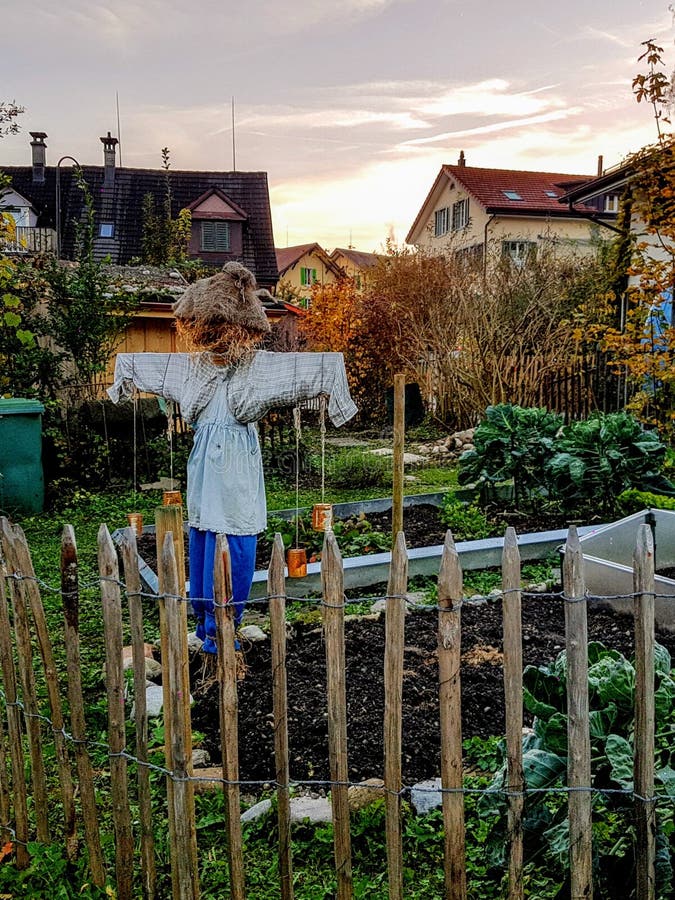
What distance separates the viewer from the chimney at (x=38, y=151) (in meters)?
28.9

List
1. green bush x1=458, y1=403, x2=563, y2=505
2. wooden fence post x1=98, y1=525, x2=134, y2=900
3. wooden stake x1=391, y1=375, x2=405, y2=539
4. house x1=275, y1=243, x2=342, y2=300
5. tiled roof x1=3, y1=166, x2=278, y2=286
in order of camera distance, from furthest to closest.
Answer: house x1=275, y1=243, x2=342, y2=300
tiled roof x1=3, y1=166, x2=278, y2=286
green bush x1=458, y1=403, x2=563, y2=505
wooden stake x1=391, y1=375, x2=405, y2=539
wooden fence post x1=98, y1=525, x2=134, y2=900

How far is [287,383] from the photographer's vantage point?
13.3 feet

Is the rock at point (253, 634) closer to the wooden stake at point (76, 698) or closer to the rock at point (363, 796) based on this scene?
the rock at point (363, 796)

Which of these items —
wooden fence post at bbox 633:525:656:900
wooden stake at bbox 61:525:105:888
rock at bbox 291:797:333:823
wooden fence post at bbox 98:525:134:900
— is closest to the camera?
wooden fence post at bbox 633:525:656:900

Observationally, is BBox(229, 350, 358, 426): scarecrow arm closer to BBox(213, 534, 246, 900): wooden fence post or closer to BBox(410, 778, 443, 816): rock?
BBox(410, 778, 443, 816): rock

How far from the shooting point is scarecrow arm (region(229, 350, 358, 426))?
13.1 feet

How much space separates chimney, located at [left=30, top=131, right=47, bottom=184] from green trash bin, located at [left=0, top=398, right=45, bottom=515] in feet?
76.9

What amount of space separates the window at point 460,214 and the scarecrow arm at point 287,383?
32.6 m

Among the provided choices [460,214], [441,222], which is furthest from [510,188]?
[441,222]

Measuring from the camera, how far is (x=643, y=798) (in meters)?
1.98

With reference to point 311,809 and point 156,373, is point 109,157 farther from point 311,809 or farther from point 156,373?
point 311,809

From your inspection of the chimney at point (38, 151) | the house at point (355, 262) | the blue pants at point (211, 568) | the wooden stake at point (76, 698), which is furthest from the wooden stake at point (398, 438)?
the chimney at point (38, 151)

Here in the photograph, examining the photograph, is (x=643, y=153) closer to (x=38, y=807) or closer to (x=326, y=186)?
(x=38, y=807)

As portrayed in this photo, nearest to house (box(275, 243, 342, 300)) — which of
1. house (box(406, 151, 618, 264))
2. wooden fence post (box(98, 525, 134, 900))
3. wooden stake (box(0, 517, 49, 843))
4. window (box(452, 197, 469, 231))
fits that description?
house (box(406, 151, 618, 264))
